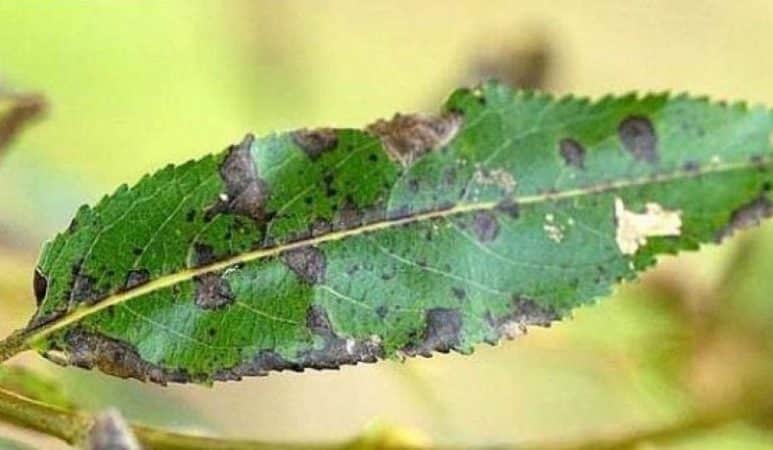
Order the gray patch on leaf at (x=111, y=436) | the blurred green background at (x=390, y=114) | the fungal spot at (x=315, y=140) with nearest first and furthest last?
the gray patch on leaf at (x=111, y=436)
the fungal spot at (x=315, y=140)
the blurred green background at (x=390, y=114)

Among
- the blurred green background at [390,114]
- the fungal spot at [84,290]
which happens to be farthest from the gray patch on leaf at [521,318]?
the blurred green background at [390,114]

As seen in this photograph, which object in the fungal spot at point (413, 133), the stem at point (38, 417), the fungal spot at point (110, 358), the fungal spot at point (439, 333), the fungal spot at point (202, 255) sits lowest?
the stem at point (38, 417)

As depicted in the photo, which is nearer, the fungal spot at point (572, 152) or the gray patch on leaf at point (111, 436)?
the gray patch on leaf at point (111, 436)

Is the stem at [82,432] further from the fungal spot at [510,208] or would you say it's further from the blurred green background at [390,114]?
the blurred green background at [390,114]

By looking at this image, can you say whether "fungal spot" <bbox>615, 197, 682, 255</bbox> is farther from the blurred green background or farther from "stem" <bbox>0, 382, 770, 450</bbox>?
the blurred green background

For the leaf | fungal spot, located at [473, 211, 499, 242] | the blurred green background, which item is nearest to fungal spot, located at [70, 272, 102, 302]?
the leaf

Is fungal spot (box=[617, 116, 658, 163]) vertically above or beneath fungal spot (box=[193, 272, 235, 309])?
above

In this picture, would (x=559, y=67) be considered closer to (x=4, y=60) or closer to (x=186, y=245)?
(x=4, y=60)

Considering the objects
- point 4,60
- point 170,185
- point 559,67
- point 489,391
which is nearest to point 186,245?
point 170,185
